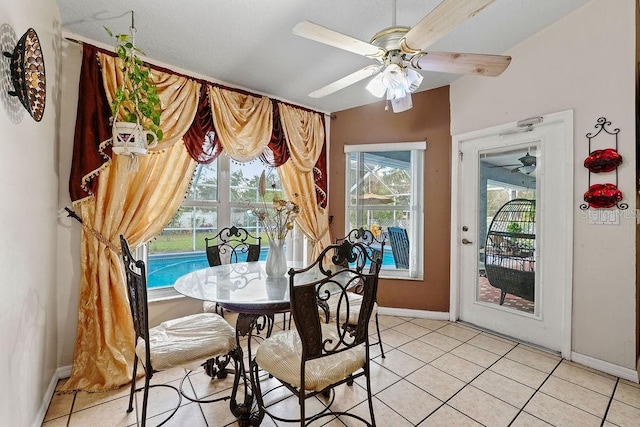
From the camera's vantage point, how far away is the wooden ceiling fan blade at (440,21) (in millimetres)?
1193

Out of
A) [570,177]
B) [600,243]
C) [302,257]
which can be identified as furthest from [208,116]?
[600,243]

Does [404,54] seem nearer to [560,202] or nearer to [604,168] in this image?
[604,168]

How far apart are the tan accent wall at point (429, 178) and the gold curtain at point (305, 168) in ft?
1.97

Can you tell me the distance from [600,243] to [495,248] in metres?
0.82

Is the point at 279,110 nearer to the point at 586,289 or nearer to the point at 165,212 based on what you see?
the point at 165,212

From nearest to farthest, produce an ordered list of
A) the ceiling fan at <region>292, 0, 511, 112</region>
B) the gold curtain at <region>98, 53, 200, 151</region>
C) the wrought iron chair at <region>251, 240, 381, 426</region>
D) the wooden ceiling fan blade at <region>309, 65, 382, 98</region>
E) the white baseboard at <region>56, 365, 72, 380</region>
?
the wrought iron chair at <region>251, 240, 381, 426</region> → the ceiling fan at <region>292, 0, 511, 112</region> → the wooden ceiling fan blade at <region>309, 65, 382, 98</region> → the white baseboard at <region>56, 365, 72, 380</region> → the gold curtain at <region>98, 53, 200, 151</region>

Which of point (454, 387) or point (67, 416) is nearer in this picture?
point (67, 416)

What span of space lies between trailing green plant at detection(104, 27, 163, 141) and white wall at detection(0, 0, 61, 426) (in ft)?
1.20

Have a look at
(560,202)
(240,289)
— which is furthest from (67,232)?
(560,202)

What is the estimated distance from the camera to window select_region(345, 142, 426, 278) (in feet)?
11.2

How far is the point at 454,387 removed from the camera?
2014 mm

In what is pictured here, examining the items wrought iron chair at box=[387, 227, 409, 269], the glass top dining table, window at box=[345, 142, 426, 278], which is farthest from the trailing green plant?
wrought iron chair at box=[387, 227, 409, 269]

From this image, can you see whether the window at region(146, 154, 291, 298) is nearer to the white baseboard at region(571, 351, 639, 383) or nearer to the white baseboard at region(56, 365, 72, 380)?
the white baseboard at region(56, 365, 72, 380)

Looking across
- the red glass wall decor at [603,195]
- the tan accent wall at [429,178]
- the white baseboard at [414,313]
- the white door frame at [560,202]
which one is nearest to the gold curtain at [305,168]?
the tan accent wall at [429,178]
